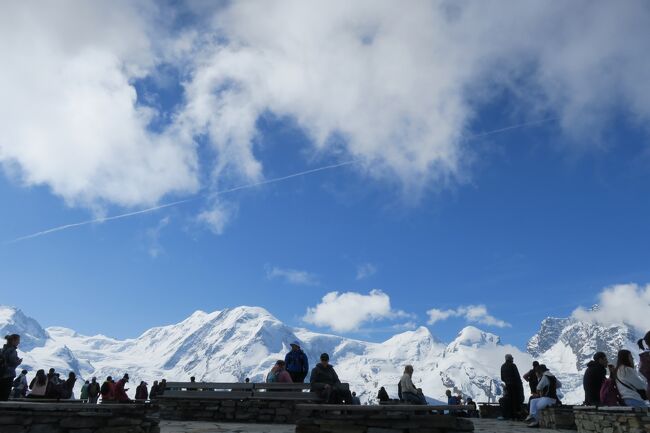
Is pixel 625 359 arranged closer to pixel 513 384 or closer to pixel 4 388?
pixel 513 384

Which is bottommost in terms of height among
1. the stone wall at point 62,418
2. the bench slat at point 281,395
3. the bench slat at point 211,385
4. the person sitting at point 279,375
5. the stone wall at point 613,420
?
the stone wall at point 613,420

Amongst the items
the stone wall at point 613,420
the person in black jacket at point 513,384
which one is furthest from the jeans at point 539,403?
the stone wall at point 613,420

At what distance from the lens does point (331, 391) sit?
12.0m

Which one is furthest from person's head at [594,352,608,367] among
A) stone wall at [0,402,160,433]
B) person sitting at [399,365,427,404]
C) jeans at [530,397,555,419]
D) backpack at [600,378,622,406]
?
stone wall at [0,402,160,433]

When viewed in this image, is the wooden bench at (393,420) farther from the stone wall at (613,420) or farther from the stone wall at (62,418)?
the stone wall at (62,418)

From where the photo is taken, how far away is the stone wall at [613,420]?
32.3 ft

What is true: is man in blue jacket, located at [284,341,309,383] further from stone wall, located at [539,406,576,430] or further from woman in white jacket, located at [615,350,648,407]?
woman in white jacket, located at [615,350,648,407]

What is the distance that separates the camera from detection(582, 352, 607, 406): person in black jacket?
14.3 m

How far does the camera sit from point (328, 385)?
12.3 m

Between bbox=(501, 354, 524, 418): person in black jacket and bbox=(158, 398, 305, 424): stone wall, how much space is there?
665 cm

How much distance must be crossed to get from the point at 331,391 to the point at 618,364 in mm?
6444

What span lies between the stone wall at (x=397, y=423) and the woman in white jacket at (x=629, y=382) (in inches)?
192

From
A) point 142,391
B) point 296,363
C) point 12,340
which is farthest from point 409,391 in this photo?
point 142,391

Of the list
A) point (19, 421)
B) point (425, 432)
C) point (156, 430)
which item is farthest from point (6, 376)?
point (425, 432)
